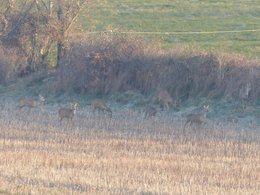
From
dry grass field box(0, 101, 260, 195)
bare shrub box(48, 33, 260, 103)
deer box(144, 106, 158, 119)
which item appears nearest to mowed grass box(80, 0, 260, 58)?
bare shrub box(48, 33, 260, 103)

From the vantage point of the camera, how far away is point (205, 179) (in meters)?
16.8

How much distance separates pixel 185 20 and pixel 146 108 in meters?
A: 21.8

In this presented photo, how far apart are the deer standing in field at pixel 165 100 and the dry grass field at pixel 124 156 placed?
87.9 inches

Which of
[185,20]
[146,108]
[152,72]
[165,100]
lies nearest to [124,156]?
[146,108]

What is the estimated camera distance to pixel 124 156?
19.5 metres

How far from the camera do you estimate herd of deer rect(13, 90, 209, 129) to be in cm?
2600

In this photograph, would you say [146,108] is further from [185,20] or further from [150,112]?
[185,20]

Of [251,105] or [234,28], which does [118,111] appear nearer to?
[251,105]

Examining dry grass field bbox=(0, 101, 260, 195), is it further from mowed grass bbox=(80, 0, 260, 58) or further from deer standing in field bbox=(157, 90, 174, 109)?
mowed grass bbox=(80, 0, 260, 58)

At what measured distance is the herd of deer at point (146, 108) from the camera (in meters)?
26.0

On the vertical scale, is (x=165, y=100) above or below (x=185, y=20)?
above

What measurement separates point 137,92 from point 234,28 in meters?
16.2

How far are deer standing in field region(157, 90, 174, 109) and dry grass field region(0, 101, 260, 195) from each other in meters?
2.23

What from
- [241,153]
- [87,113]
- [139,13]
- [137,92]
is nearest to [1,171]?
[241,153]
